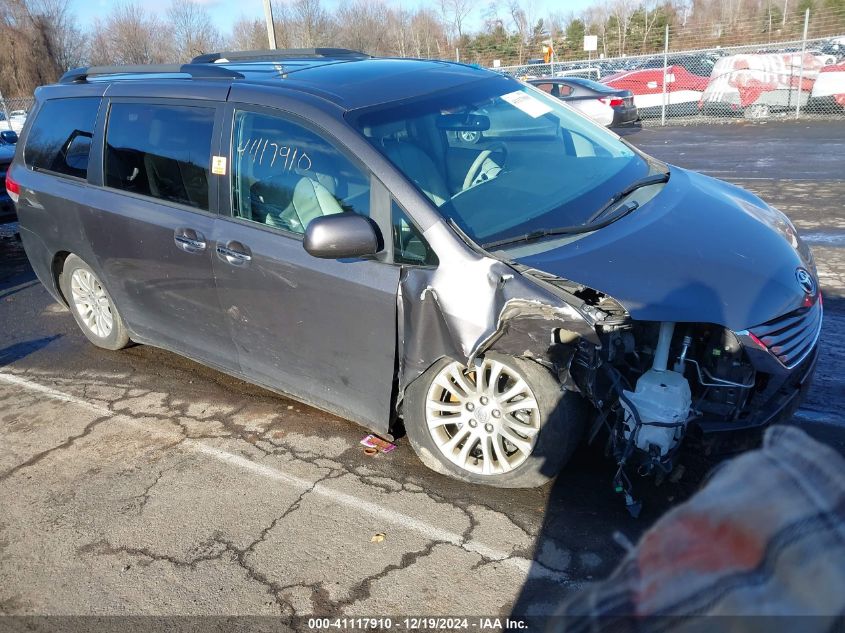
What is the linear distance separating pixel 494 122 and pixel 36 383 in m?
3.62

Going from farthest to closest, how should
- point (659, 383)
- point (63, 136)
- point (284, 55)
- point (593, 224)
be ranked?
point (284, 55)
point (63, 136)
point (593, 224)
point (659, 383)

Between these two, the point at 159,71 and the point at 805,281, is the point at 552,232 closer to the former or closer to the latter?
the point at 805,281

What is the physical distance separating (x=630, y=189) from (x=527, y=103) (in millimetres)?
934

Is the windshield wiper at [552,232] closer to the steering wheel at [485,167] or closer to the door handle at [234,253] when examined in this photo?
the steering wheel at [485,167]

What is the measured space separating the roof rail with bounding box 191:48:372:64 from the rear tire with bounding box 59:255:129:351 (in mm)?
1698

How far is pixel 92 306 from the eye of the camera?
5191 mm

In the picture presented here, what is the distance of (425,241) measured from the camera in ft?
10.3

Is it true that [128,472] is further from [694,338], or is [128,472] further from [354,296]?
[694,338]

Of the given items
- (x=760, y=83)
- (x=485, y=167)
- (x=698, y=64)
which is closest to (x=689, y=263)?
(x=485, y=167)

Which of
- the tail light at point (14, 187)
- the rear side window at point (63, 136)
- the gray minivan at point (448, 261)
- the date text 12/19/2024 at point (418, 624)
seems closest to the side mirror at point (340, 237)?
the gray minivan at point (448, 261)

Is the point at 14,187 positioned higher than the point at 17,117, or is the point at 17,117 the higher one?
the point at 14,187

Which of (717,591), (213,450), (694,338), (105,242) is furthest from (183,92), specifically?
(717,591)

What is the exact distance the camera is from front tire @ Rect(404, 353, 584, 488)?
10.1 feet

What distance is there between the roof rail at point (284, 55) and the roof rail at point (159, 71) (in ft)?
1.26
